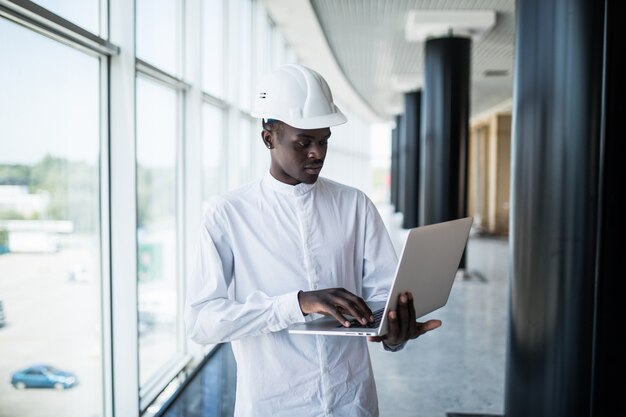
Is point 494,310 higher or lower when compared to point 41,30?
lower

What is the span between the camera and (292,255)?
199cm

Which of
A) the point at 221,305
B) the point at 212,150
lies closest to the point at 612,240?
the point at 221,305

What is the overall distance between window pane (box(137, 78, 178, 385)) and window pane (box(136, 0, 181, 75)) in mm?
215

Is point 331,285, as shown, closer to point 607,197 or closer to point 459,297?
point 607,197

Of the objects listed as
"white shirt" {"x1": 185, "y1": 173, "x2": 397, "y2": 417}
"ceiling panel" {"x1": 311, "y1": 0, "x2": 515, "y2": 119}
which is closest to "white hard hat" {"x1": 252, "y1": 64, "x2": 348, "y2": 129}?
"white shirt" {"x1": 185, "y1": 173, "x2": 397, "y2": 417}

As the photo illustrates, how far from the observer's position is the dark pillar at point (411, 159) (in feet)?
66.9

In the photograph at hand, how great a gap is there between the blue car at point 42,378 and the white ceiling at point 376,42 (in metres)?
7.62

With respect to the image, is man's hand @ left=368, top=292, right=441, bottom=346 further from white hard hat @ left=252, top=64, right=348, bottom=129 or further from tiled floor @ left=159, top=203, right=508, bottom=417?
tiled floor @ left=159, top=203, right=508, bottom=417

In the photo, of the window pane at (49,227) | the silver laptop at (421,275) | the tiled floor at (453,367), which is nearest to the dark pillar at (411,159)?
the tiled floor at (453,367)

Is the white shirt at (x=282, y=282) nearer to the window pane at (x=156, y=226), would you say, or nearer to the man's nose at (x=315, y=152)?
the man's nose at (x=315, y=152)

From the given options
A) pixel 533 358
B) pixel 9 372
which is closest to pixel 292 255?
pixel 9 372

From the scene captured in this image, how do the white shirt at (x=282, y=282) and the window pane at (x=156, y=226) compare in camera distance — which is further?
the window pane at (x=156, y=226)

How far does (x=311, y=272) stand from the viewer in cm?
197

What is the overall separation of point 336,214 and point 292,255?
0.72 ft
